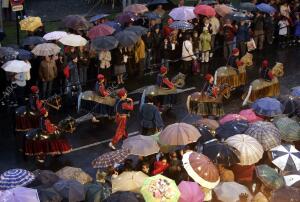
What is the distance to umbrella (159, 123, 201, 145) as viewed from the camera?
12164 mm

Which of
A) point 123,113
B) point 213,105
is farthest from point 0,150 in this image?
point 213,105

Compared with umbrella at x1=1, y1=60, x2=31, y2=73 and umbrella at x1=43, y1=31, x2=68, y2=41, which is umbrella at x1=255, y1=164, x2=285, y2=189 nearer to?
umbrella at x1=1, y1=60, x2=31, y2=73

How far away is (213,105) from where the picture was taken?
51.8 feet

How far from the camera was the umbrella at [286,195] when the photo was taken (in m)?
10.1

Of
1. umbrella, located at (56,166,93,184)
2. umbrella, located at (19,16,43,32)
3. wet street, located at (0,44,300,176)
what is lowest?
wet street, located at (0,44,300,176)

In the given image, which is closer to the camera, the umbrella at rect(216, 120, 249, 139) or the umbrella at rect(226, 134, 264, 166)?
the umbrella at rect(226, 134, 264, 166)

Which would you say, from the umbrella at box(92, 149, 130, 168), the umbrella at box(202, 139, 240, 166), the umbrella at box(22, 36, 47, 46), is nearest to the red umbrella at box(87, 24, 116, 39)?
the umbrella at box(22, 36, 47, 46)

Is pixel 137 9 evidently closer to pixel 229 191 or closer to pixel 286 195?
pixel 229 191

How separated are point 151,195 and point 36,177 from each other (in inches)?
83.1

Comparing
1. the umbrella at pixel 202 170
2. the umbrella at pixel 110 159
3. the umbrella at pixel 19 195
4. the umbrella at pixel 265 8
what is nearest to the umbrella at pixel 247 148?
the umbrella at pixel 202 170

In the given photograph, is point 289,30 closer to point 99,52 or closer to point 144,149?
point 99,52

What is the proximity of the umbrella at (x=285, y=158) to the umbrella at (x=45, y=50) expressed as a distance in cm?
705

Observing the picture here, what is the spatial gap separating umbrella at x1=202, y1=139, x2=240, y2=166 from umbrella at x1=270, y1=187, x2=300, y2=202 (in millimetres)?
1379

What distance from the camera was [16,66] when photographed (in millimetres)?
15570
